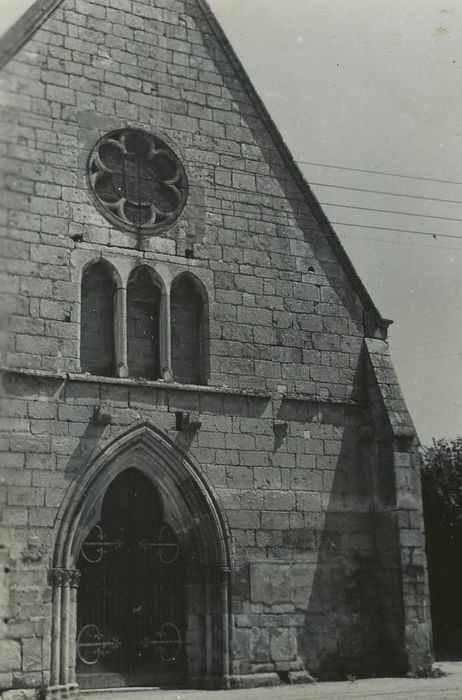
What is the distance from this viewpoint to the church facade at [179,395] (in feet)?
40.2

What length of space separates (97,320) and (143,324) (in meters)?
0.68

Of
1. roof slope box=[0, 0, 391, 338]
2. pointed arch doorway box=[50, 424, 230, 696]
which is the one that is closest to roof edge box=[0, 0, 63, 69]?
roof slope box=[0, 0, 391, 338]

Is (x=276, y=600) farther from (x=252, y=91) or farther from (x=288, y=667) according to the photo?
(x=252, y=91)

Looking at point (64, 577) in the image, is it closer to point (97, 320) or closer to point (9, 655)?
point (9, 655)

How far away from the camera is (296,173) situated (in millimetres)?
15164

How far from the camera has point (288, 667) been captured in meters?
13.0

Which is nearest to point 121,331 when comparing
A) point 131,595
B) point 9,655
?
point 131,595

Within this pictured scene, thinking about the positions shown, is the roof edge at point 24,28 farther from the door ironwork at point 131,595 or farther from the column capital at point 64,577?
the column capital at point 64,577

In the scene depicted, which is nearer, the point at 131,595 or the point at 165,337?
the point at 131,595

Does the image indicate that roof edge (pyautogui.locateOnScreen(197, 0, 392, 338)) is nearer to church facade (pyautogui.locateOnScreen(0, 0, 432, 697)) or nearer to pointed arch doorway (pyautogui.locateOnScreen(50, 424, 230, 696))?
church facade (pyautogui.locateOnScreen(0, 0, 432, 697))

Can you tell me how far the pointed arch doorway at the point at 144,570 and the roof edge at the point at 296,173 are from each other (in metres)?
4.04

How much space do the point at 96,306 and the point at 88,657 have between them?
4.54 meters

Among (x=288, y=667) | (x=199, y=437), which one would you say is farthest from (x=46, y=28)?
(x=288, y=667)

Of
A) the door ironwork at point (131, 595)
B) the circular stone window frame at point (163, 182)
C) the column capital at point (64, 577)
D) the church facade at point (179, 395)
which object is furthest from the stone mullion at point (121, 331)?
the column capital at point (64, 577)
